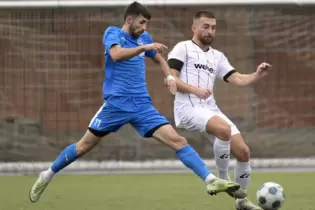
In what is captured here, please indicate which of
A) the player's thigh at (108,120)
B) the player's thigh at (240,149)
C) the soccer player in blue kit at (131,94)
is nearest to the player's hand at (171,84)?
the soccer player in blue kit at (131,94)

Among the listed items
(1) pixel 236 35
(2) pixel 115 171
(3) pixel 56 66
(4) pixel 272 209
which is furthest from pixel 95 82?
(4) pixel 272 209

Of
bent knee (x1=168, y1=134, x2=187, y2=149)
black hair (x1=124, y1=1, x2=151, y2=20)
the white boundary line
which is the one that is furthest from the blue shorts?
the white boundary line

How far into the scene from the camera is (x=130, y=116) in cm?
809

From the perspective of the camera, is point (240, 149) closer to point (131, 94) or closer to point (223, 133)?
point (223, 133)

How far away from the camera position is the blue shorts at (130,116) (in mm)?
7980

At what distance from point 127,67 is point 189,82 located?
671 millimetres

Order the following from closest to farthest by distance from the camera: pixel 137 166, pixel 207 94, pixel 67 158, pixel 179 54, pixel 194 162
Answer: pixel 194 162
pixel 207 94
pixel 179 54
pixel 67 158
pixel 137 166

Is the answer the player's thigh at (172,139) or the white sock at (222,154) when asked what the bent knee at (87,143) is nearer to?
the player's thigh at (172,139)

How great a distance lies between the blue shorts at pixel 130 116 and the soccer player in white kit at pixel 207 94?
1.16ft

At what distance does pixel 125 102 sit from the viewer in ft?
26.6

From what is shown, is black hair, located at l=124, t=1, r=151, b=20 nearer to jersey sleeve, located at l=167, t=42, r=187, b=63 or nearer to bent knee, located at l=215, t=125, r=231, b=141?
jersey sleeve, located at l=167, t=42, r=187, b=63

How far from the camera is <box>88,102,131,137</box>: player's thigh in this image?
26.7 feet

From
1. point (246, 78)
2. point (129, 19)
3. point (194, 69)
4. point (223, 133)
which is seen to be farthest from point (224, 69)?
point (129, 19)

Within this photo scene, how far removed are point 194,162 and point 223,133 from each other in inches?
19.3
